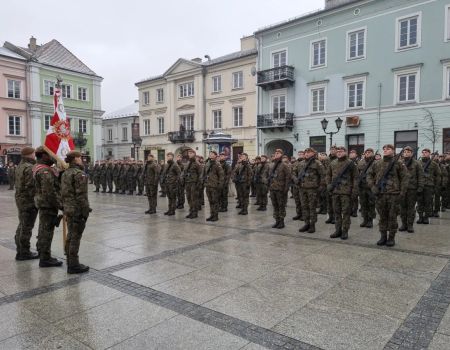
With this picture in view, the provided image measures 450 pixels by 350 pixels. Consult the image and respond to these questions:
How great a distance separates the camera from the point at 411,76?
22.9 meters

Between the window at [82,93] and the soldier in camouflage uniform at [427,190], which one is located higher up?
the window at [82,93]

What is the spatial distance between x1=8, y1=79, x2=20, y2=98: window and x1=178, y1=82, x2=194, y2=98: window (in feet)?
55.3

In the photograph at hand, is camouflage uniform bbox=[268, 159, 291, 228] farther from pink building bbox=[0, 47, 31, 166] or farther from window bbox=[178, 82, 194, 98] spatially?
pink building bbox=[0, 47, 31, 166]

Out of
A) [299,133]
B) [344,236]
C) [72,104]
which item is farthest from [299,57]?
[72,104]

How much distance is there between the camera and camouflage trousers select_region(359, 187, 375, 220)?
30.3ft

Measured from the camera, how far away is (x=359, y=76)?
24.8 m

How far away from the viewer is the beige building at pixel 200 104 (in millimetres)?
31891

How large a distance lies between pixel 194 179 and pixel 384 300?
723cm

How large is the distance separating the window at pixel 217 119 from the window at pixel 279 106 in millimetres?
6215

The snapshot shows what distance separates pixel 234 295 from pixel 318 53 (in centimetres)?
2576

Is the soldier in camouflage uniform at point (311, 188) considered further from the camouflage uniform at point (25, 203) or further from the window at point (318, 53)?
the window at point (318, 53)

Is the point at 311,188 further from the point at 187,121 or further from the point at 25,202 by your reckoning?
the point at 187,121

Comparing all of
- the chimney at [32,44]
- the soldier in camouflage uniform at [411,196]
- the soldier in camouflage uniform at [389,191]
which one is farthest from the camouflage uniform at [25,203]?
the chimney at [32,44]

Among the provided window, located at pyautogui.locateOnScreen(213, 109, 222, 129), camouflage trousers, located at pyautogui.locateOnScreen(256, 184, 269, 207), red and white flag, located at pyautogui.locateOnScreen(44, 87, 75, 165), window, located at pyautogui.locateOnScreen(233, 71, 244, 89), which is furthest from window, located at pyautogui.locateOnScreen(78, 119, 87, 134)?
red and white flag, located at pyautogui.locateOnScreen(44, 87, 75, 165)
